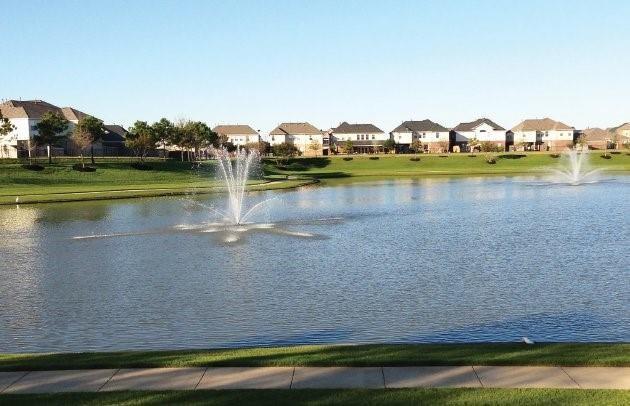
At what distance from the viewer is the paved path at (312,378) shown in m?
10.9

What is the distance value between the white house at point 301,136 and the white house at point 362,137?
145 inches

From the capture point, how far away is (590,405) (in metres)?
9.77

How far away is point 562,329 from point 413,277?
742 cm

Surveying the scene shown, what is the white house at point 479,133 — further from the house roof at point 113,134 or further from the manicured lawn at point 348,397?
the manicured lawn at point 348,397

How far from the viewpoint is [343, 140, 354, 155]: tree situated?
561ft

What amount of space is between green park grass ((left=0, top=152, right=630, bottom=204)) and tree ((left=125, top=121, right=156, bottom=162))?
432cm

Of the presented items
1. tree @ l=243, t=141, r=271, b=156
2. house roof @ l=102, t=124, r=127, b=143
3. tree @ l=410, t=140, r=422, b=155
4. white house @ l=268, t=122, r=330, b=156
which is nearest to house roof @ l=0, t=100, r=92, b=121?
house roof @ l=102, t=124, r=127, b=143

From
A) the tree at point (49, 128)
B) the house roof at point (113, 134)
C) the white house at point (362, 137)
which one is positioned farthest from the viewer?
the white house at point (362, 137)

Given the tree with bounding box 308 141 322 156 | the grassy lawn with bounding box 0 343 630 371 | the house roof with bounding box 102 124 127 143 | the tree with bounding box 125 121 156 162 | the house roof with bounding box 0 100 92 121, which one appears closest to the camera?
the grassy lawn with bounding box 0 343 630 371

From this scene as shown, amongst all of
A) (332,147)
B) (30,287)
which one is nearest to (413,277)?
(30,287)

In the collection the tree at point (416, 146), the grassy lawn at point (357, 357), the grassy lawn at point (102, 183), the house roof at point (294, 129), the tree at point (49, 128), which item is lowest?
the grassy lawn at point (357, 357)

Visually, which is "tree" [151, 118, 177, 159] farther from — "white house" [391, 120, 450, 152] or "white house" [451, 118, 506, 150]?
"white house" [451, 118, 506, 150]

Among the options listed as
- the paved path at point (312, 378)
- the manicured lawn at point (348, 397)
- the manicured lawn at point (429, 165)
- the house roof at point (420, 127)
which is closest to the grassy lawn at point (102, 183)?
the manicured lawn at point (429, 165)

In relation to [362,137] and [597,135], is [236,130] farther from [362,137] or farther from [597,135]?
[597,135]
